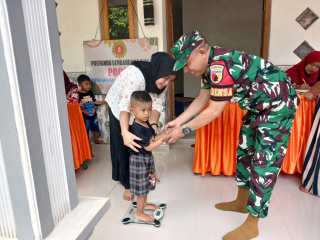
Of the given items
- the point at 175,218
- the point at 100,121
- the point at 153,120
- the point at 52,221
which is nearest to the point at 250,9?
the point at 100,121

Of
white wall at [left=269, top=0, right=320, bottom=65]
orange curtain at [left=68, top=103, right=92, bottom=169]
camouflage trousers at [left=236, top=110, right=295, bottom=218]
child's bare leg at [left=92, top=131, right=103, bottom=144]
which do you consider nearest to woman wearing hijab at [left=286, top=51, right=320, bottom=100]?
white wall at [left=269, top=0, right=320, bottom=65]

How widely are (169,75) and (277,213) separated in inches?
55.1

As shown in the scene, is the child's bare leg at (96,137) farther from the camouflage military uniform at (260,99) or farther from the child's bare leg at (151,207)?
the camouflage military uniform at (260,99)

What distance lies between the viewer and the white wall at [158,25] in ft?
10.4

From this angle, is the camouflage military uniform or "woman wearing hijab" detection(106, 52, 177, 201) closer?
the camouflage military uniform

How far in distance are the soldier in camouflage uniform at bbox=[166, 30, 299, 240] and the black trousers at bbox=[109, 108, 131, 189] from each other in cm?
65

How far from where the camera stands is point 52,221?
0.64m

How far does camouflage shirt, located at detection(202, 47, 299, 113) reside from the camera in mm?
1267

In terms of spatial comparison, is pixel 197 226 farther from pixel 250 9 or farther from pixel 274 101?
pixel 250 9

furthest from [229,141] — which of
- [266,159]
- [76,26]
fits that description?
[76,26]

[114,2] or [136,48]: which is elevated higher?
[114,2]

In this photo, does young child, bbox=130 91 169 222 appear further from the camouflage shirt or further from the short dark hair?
the camouflage shirt

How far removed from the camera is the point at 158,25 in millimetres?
3213

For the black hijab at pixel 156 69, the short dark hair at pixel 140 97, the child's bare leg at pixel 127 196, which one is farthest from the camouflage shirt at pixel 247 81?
the child's bare leg at pixel 127 196
